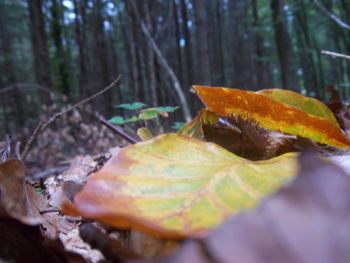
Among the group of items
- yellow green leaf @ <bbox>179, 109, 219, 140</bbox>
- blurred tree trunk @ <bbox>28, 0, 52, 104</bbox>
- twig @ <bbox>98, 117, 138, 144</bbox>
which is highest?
blurred tree trunk @ <bbox>28, 0, 52, 104</bbox>

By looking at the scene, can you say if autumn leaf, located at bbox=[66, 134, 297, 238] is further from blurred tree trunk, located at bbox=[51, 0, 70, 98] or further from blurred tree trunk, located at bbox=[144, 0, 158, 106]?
blurred tree trunk, located at bbox=[51, 0, 70, 98]

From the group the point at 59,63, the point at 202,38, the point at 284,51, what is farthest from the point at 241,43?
the point at 202,38

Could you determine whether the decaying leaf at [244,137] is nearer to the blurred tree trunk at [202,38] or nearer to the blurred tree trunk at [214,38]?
the blurred tree trunk at [202,38]

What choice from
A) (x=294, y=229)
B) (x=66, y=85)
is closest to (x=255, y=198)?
(x=294, y=229)

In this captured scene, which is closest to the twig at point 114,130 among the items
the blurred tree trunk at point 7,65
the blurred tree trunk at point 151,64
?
the blurred tree trunk at point 151,64

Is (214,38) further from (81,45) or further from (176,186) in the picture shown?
(176,186)

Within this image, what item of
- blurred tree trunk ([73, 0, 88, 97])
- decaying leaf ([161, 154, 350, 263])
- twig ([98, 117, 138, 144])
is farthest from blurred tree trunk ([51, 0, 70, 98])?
decaying leaf ([161, 154, 350, 263])

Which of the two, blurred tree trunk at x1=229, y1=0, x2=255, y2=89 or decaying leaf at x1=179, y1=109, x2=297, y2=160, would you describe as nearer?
decaying leaf at x1=179, y1=109, x2=297, y2=160
